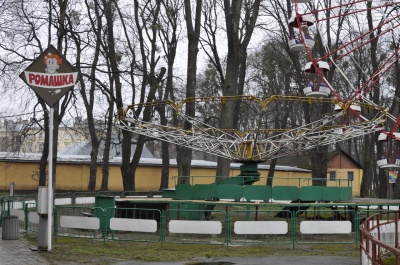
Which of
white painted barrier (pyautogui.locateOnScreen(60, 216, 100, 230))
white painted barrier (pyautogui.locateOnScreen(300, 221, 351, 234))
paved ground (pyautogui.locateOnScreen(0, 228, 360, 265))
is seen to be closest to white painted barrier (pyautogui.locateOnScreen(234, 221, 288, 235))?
white painted barrier (pyautogui.locateOnScreen(300, 221, 351, 234))

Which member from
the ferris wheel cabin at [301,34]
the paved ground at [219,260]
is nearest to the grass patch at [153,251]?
the paved ground at [219,260]

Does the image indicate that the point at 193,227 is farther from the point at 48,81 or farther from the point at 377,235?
the point at 48,81

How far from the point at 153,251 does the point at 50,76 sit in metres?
5.79

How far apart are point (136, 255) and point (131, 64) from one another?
73.2 ft

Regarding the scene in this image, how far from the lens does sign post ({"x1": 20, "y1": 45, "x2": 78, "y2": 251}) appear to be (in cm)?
1659

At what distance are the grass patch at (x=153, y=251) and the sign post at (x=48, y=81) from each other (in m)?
0.74

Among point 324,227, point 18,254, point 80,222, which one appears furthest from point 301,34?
point 18,254

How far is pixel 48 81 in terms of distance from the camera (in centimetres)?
1681

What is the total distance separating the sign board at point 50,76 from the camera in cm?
1669

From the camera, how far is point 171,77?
131ft

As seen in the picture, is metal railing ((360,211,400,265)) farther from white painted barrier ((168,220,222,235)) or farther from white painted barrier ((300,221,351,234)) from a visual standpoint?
white painted barrier ((168,220,222,235))

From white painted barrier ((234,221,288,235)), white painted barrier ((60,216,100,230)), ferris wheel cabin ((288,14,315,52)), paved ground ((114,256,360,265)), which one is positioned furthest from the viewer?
ferris wheel cabin ((288,14,315,52))

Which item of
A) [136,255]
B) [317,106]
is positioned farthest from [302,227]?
[317,106]

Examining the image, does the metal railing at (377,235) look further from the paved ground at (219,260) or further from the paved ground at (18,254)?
the paved ground at (18,254)
